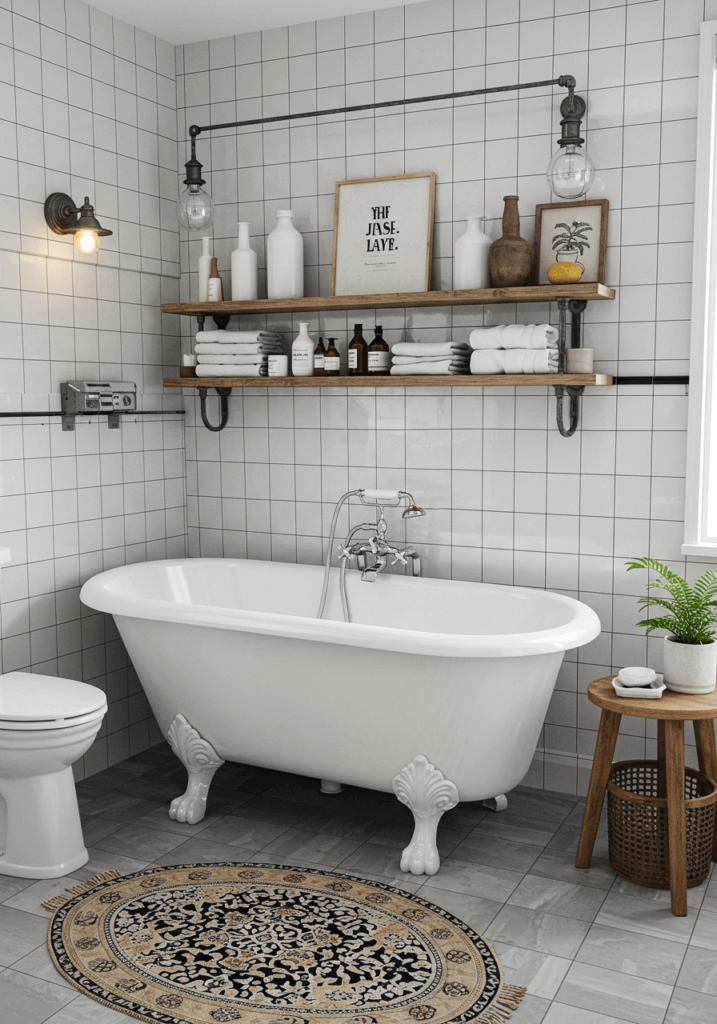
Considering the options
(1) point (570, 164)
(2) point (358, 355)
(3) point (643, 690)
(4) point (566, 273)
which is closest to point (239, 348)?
(2) point (358, 355)

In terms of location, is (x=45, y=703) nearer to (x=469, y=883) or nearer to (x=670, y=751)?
(x=469, y=883)

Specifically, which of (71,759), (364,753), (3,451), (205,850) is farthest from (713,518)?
(3,451)

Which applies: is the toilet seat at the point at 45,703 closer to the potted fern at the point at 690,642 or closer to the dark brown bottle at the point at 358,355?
the dark brown bottle at the point at 358,355

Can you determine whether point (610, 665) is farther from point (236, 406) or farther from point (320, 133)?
point (320, 133)

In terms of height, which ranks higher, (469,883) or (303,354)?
(303,354)

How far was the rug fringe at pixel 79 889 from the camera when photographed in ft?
8.25

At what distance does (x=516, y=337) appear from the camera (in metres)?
2.96

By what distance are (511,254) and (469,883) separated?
6.24ft

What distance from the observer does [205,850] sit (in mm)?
2811

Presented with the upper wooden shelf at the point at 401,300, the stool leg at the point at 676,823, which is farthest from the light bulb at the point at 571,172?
the stool leg at the point at 676,823

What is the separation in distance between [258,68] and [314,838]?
2.81 m

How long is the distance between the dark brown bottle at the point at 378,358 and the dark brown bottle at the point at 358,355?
0.03 meters

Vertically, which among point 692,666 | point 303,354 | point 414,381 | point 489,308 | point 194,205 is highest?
point 194,205

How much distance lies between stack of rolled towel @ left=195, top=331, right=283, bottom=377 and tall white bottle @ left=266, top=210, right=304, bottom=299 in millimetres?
175
